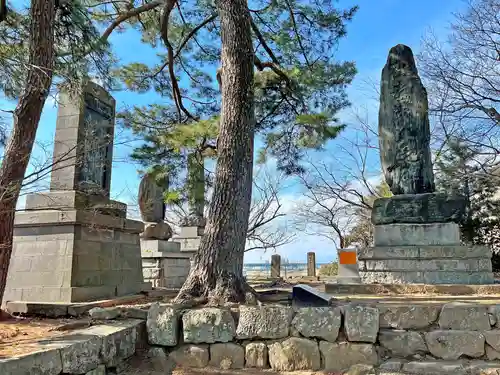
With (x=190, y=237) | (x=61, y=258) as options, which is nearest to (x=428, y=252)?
(x=61, y=258)

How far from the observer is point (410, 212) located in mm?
5426

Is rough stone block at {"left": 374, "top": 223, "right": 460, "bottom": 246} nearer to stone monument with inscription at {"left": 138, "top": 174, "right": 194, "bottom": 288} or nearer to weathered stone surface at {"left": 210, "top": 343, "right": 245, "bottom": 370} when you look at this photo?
weathered stone surface at {"left": 210, "top": 343, "right": 245, "bottom": 370}

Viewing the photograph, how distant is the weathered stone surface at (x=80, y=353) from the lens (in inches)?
92.6

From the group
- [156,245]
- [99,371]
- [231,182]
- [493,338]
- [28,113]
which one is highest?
[28,113]

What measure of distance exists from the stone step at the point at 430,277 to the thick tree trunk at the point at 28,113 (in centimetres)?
420

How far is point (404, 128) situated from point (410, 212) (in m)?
1.28

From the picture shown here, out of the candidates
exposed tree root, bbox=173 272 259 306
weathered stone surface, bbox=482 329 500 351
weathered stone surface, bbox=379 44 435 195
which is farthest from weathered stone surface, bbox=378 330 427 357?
weathered stone surface, bbox=379 44 435 195

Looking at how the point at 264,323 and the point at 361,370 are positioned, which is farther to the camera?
the point at 264,323

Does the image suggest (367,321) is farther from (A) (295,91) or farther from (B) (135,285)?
(A) (295,91)

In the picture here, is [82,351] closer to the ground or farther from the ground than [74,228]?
closer to the ground

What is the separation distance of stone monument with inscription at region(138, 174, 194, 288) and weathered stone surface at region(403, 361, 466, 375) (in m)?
6.38

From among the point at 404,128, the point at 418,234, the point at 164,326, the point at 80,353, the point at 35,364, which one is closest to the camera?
the point at 35,364

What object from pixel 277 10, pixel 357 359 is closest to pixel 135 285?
pixel 357 359

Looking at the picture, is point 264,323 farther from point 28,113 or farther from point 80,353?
point 28,113
